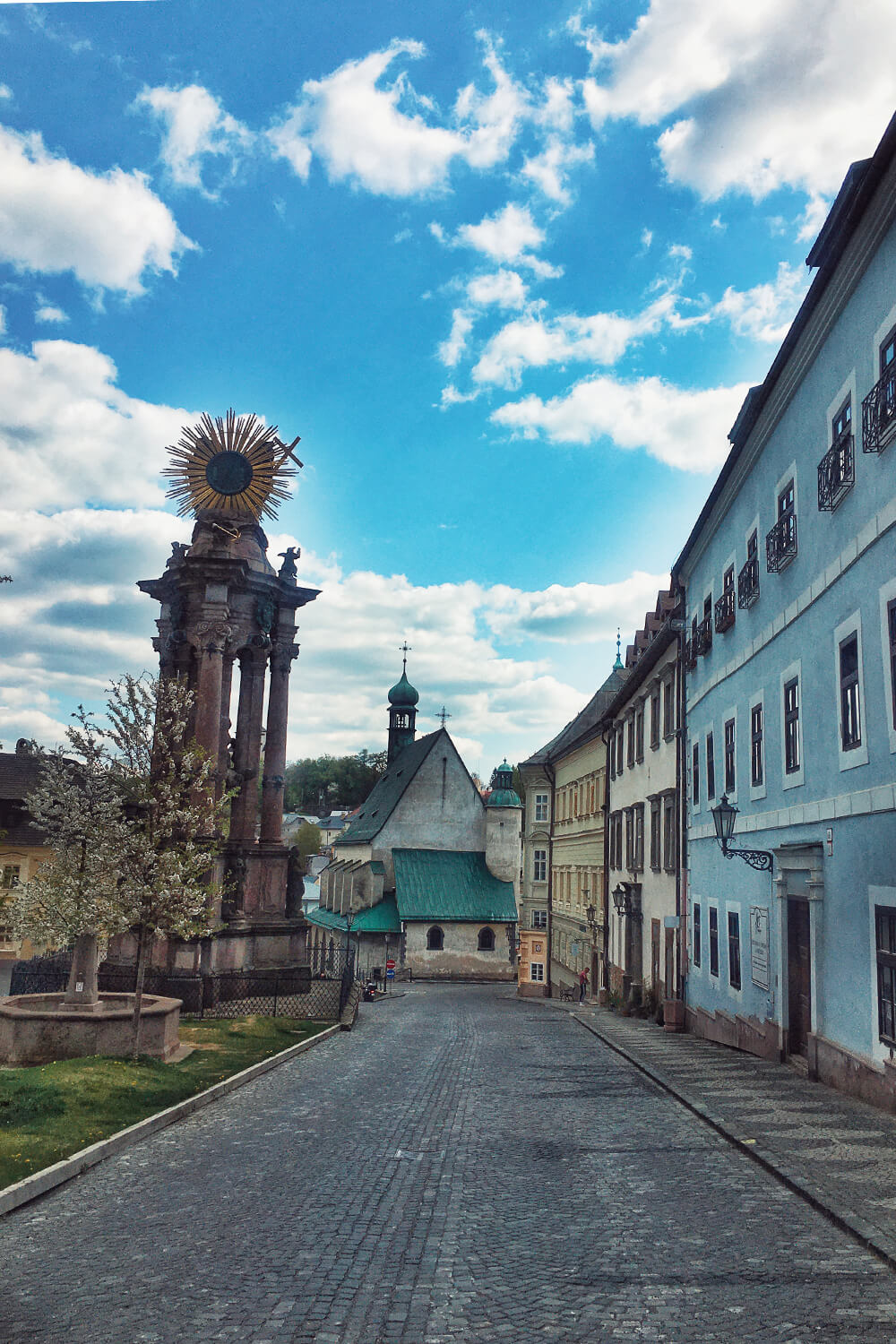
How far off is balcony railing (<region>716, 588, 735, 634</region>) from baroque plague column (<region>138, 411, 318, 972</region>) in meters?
13.9

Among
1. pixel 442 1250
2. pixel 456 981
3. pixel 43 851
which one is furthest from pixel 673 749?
pixel 456 981

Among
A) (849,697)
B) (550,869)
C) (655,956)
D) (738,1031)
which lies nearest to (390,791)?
(550,869)

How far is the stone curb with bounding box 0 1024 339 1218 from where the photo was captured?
8938 millimetres

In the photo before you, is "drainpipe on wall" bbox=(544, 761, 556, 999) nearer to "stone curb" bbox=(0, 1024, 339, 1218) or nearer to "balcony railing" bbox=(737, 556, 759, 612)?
"balcony railing" bbox=(737, 556, 759, 612)

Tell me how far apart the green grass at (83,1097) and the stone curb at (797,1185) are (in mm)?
6646

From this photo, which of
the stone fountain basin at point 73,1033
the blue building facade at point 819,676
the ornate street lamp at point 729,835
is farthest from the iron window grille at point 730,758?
the stone fountain basin at point 73,1033

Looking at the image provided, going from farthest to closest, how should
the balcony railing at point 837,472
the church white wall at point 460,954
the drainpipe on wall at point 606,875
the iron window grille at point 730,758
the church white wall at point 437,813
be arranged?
the church white wall at point 437,813 → the church white wall at point 460,954 → the drainpipe on wall at point 606,875 → the iron window grille at point 730,758 → the balcony railing at point 837,472

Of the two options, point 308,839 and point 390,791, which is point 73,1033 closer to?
point 390,791

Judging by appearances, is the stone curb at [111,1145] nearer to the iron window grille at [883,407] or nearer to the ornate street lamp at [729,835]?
the ornate street lamp at [729,835]

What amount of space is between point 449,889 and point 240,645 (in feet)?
121

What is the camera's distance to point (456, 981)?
6178 cm

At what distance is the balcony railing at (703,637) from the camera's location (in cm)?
2334

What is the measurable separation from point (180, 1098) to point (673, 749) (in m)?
17.1

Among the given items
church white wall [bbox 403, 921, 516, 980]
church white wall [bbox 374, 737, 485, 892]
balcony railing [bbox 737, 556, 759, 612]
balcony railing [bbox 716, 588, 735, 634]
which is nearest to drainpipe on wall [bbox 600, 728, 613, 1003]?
balcony railing [bbox 716, 588, 735, 634]
